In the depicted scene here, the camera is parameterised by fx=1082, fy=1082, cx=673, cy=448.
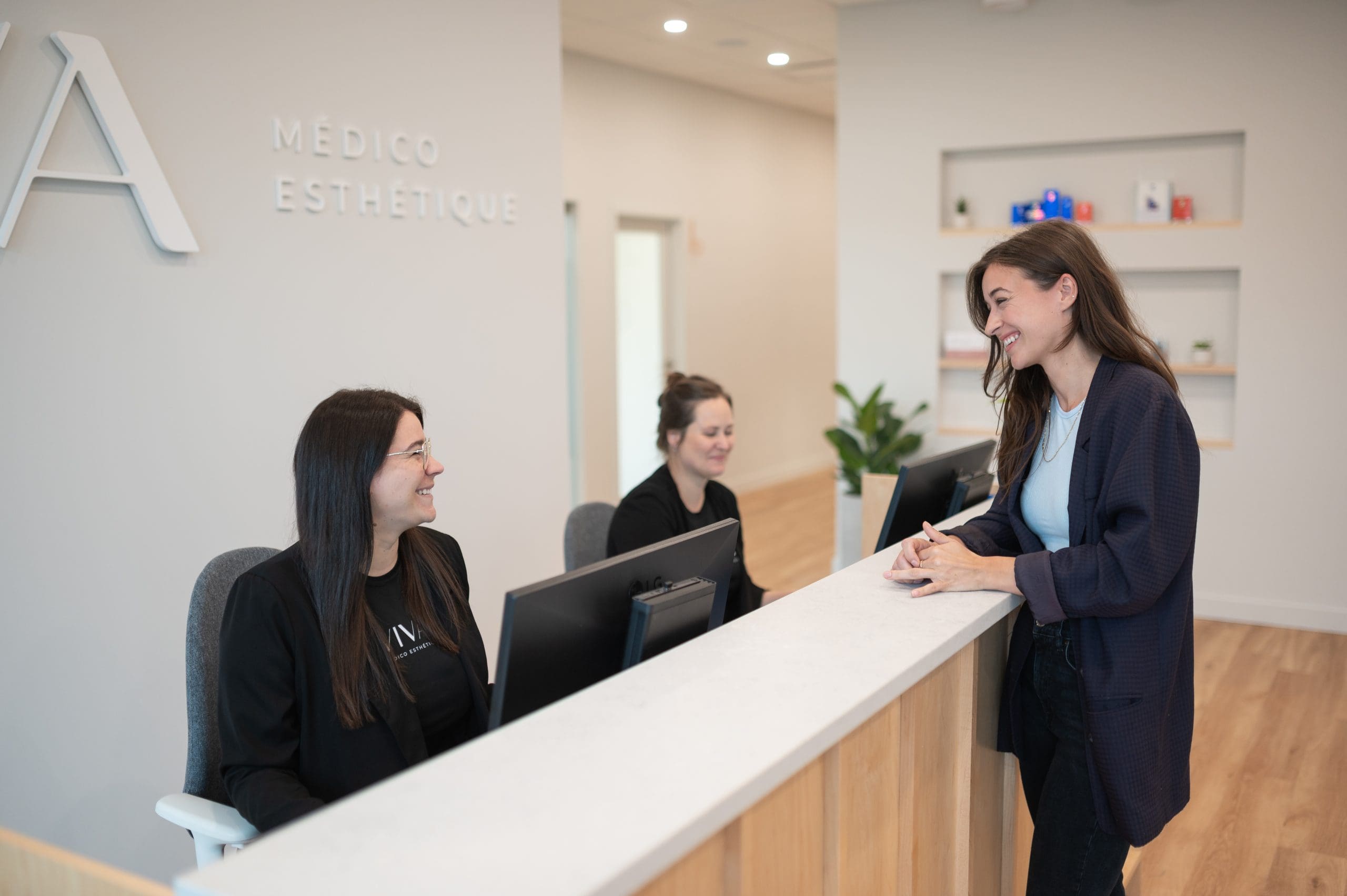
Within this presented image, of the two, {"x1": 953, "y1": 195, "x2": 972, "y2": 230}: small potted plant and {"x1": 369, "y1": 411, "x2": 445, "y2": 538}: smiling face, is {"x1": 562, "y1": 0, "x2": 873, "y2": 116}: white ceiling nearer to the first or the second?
{"x1": 953, "y1": 195, "x2": 972, "y2": 230}: small potted plant

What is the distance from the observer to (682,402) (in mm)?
3023

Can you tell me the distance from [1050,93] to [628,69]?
3023 mm

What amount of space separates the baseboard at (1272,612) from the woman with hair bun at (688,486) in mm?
3346

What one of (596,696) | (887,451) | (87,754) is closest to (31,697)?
(87,754)

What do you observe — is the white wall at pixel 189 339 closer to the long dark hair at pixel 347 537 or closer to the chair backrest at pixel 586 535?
the long dark hair at pixel 347 537

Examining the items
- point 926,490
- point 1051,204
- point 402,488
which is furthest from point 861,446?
point 402,488

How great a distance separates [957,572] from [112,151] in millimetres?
2311

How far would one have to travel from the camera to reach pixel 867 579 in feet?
6.50

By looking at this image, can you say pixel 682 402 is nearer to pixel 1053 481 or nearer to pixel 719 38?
pixel 1053 481

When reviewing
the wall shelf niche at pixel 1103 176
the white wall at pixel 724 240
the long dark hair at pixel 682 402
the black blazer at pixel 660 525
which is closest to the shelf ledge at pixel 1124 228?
the wall shelf niche at pixel 1103 176

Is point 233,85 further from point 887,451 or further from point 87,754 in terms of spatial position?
point 887,451

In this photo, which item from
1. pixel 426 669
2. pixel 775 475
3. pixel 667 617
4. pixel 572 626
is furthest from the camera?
pixel 775 475

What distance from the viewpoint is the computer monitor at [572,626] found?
1.40 meters

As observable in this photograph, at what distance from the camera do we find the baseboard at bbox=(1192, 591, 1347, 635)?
5098mm
